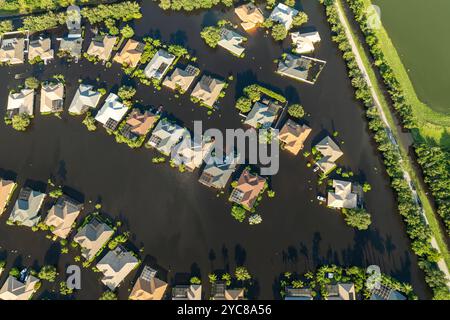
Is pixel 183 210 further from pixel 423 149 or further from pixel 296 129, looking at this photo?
pixel 423 149

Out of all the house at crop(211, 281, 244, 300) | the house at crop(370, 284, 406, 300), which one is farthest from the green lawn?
the house at crop(211, 281, 244, 300)

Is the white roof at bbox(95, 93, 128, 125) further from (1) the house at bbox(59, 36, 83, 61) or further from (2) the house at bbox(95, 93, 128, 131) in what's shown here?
(1) the house at bbox(59, 36, 83, 61)

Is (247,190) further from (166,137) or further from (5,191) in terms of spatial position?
(5,191)

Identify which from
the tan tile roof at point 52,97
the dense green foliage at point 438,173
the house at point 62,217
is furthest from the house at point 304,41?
the house at point 62,217

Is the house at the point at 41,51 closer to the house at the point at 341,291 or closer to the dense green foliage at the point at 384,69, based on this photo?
the dense green foliage at the point at 384,69

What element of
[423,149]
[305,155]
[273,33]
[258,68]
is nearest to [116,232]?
[305,155]

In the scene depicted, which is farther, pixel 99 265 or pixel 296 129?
pixel 296 129
